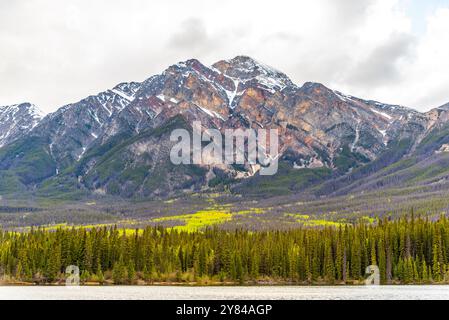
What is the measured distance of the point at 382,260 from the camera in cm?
19725

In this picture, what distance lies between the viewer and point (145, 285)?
627ft
